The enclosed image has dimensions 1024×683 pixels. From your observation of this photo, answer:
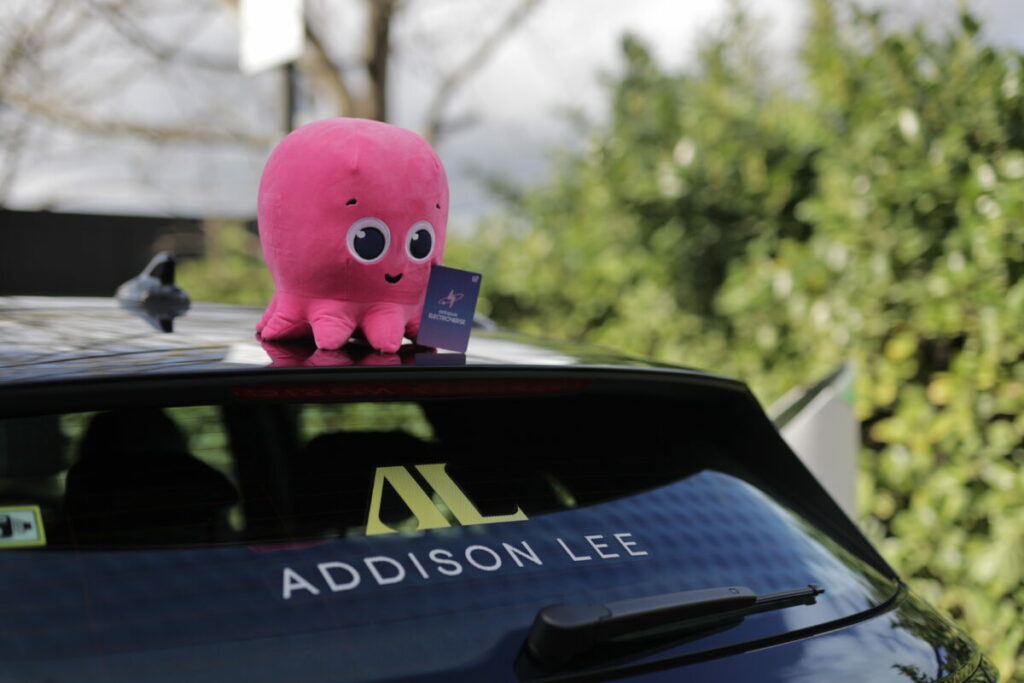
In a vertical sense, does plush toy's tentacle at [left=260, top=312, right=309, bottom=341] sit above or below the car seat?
above

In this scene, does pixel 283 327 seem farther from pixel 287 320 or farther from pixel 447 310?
pixel 447 310

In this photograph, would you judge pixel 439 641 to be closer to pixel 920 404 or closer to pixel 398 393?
pixel 398 393

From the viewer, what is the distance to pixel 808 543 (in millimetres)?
1708

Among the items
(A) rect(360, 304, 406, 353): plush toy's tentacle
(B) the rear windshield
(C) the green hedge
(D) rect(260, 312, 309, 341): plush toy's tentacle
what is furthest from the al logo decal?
(C) the green hedge

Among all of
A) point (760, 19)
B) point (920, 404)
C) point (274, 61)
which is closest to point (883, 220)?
point (920, 404)

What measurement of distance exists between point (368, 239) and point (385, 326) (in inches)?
7.1

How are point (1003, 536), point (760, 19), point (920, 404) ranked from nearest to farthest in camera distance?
point (1003, 536) → point (920, 404) → point (760, 19)

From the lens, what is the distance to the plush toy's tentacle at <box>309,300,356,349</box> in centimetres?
→ 179

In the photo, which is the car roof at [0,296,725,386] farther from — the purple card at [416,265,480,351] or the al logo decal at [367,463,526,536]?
the al logo decal at [367,463,526,536]

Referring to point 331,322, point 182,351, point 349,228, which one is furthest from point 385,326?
point 182,351

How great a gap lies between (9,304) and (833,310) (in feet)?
9.66

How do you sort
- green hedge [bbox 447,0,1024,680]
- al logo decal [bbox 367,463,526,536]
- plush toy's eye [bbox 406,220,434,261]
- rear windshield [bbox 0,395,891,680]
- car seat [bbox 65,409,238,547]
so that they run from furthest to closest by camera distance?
green hedge [bbox 447,0,1024,680]
plush toy's eye [bbox 406,220,434,261]
al logo decal [bbox 367,463,526,536]
car seat [bbox 65,409,238,547]
rear windshield [bbox 0,395,891,680]

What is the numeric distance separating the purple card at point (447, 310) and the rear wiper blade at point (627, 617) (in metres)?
0.63

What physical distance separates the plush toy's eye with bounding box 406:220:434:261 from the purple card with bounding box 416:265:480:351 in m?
0.11
